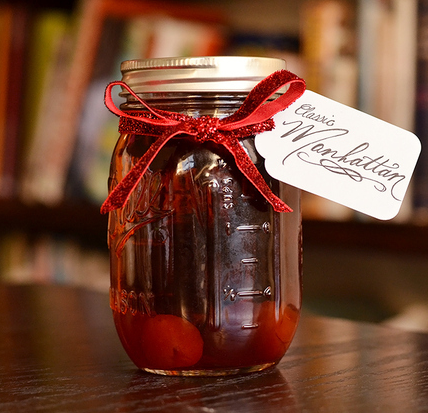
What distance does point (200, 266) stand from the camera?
24.2 inches

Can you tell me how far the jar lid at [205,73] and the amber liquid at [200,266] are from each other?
1.8 inches

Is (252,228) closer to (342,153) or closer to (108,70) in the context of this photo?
(342,153)

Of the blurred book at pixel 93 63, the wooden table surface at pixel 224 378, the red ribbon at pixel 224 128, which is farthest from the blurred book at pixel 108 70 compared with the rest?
the red ribbon at pixel 224 128

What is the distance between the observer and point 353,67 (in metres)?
1.40

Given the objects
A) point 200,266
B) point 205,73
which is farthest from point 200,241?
point 205,73

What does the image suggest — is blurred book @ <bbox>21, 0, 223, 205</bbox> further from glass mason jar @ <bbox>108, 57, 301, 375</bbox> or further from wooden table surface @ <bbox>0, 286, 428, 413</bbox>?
glass mason jar @ <bbox>108, 57, 301, 375</bbox>

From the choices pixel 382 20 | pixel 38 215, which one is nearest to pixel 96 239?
pixel 38 215

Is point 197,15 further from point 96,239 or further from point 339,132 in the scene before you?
point 339,132

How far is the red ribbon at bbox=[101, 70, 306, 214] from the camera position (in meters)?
0.60

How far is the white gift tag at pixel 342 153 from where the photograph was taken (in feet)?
2.09

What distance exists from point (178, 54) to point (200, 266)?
1181 mm

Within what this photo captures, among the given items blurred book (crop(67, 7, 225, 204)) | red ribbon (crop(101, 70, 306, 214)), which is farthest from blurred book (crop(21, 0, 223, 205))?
red ribbon (crop(101, 70, 306, 214))

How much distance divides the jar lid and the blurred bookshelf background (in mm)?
706

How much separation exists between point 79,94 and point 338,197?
124 centimetres
